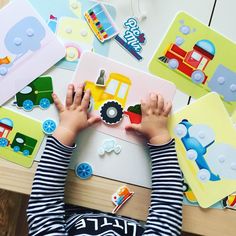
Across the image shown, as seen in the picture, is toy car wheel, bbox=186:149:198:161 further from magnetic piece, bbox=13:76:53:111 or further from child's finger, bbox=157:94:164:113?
magnetic piece, bbox=13:76:53:111

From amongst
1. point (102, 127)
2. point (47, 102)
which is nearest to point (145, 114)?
point (102, 127)

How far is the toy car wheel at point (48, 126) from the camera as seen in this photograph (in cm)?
77

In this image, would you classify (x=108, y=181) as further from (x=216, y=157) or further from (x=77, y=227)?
(x=216, y=157)

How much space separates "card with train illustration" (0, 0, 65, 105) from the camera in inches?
30.1

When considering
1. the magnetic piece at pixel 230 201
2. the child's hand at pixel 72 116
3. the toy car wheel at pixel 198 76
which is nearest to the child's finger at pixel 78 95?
the child's hand at pixel 72 116

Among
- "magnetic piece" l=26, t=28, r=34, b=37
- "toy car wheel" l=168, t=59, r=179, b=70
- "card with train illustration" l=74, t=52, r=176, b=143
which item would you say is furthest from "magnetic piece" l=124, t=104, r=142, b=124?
"magnetic piece" l=26, t=28, r=34, b=37

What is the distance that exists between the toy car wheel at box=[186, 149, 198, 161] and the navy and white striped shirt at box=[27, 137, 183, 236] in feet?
0.09

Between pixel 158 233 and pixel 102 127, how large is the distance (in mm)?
228

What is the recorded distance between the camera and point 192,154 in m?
0.80

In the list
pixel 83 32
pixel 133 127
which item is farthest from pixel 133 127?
pixel 83 32

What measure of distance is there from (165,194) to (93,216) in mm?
150

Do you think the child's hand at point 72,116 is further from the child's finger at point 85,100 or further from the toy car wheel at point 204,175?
the toy car wheel at point 204,175

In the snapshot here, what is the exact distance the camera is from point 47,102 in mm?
780

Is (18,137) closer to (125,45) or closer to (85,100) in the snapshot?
(85,100)
